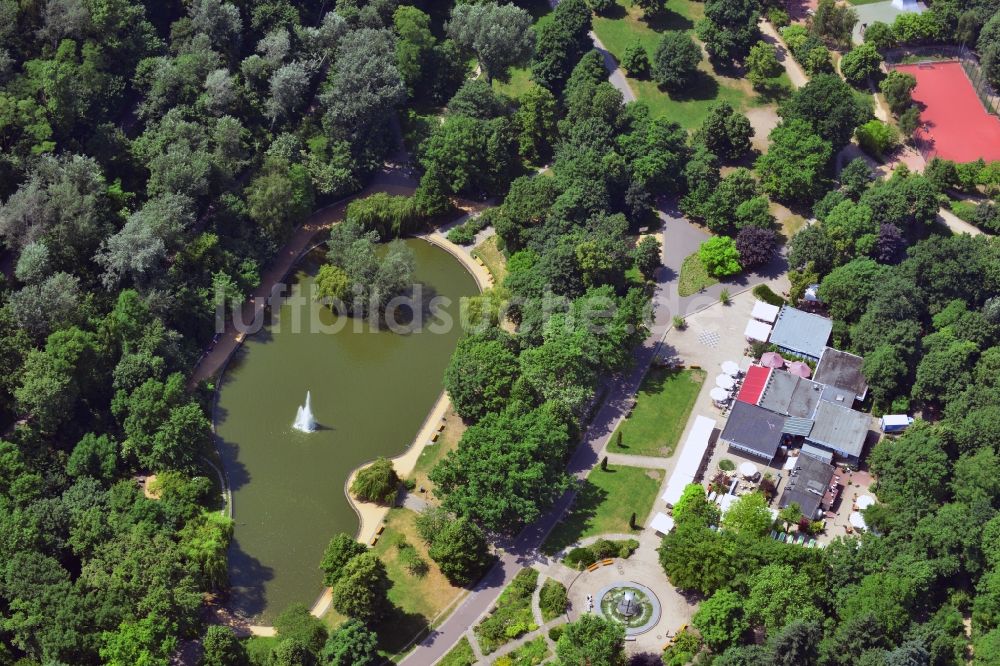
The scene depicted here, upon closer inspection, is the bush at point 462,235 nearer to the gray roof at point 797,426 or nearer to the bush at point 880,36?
the gray roof at point 797,426

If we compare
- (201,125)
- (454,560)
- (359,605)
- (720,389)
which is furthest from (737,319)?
(201,125)

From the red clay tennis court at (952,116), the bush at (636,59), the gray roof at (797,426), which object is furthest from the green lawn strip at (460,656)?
the red clay tennis court at (952,116)

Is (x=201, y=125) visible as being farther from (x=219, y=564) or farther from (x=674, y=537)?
(x=674, y=537)

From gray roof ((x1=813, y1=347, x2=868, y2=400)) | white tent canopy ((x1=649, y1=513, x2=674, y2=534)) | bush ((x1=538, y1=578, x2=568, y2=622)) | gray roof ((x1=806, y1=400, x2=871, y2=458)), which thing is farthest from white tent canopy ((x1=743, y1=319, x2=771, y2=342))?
bush ((x1=538, y1=578, x2=568, y2=622))

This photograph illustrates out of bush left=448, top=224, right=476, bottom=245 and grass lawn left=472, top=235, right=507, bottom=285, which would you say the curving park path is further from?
grass lawn left=472, top=235, right=507, bottom=285

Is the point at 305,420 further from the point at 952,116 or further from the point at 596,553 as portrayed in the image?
the point at 952,116

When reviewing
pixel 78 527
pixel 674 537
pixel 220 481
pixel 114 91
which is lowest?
pixel 78 527
